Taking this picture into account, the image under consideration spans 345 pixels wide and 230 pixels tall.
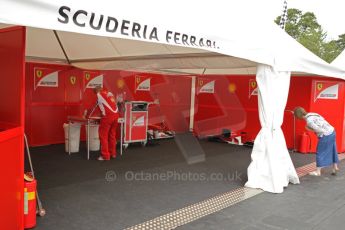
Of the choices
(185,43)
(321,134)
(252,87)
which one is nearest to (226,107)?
(252,87)

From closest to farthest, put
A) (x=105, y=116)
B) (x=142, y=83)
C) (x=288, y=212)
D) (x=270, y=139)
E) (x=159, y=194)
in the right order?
(x=288, y=212) → (x=159, y=194) → (x=270, y=139) → (x=105, y=116) → (x=142, y=83)

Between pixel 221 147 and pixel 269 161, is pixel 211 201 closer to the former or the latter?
pixel 269 161

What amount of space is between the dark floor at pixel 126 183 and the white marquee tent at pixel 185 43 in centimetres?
95

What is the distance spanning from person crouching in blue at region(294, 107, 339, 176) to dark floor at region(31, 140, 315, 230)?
109 cm

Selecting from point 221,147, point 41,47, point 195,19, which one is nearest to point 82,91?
point 41,47

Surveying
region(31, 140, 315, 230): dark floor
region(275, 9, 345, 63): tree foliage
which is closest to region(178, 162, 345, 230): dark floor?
region(31, 140, 315, 230): dark floor

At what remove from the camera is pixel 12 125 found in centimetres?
320

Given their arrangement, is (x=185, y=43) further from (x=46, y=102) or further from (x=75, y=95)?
(x=75, y=95)

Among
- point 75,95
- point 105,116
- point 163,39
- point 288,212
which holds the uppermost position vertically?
point 163,39

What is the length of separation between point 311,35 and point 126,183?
27737 millimetres

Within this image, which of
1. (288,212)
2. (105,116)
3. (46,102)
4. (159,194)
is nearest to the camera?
(288,212)

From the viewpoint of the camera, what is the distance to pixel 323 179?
620 centimetres

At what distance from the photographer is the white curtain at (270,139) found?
5.16 m

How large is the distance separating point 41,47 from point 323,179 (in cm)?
626
